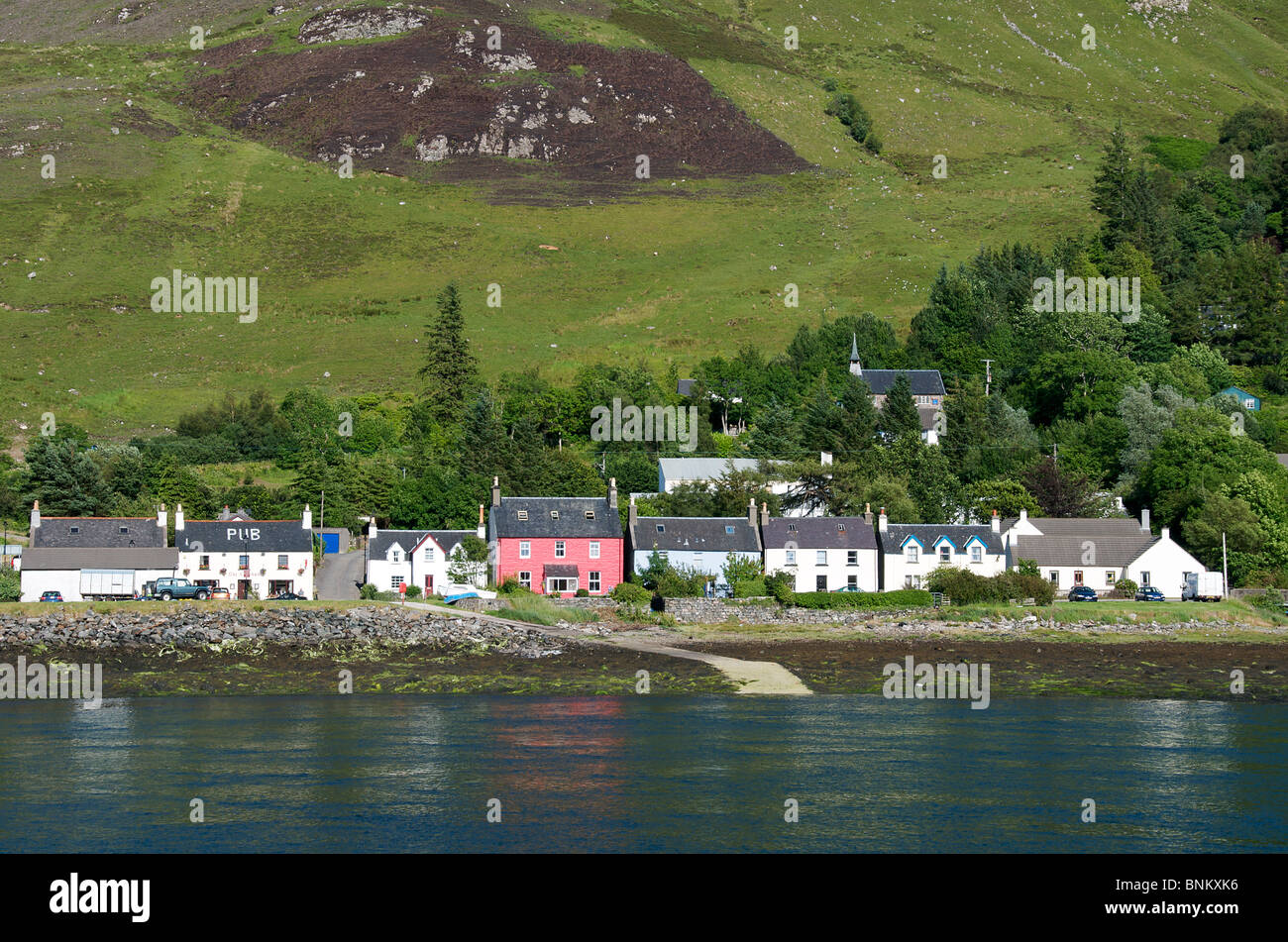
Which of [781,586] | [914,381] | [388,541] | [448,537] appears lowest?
[781,586]

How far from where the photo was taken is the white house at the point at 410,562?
248 ft

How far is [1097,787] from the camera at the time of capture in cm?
3641

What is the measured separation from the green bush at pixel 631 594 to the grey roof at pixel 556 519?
5868mm

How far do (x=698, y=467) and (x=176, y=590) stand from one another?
130 feet

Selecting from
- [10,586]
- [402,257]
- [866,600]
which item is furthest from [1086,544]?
[402,257]

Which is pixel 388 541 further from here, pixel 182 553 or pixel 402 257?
pixel 402 257

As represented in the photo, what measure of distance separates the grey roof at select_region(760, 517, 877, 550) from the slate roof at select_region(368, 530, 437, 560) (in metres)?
19.7

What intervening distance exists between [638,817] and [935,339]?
10396 cm

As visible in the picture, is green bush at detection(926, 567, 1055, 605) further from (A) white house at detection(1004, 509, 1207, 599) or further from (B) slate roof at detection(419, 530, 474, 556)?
(B) slate roof at detection(419, 530, 474, 556)

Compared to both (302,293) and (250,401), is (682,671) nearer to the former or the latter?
(250,401)

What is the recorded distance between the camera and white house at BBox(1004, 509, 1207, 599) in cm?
7800

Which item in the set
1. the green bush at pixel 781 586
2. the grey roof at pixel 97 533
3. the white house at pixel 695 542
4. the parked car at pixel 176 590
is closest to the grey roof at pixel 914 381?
the white house at pixel 695 542

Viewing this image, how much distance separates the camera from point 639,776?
122 feet
